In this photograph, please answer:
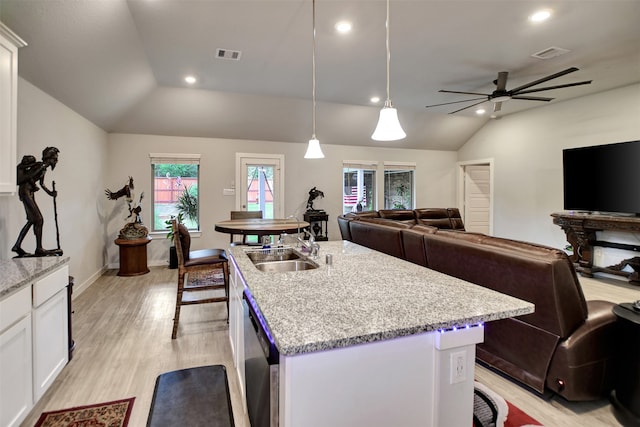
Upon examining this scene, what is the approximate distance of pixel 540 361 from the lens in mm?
1968

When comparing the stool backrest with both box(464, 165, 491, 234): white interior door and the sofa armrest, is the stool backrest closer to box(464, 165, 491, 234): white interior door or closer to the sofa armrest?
the sofa armrest

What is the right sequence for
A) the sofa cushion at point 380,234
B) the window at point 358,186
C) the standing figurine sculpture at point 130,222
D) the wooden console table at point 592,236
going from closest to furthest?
the sofa cushion at point 380,234 → the wooden console table at point 592,236 → the standing figurine sculpture at point 130,222 → the window at point 358,186

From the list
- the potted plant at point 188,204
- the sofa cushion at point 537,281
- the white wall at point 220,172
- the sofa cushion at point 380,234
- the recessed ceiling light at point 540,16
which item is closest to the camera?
the sofa cushion at point 537,281

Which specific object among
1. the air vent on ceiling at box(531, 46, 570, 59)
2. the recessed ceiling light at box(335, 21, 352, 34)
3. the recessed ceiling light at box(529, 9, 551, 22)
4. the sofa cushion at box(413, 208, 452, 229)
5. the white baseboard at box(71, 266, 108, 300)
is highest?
the air vent on ceiling at box(531, 46, 570, 59)

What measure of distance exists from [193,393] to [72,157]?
11.4 ft

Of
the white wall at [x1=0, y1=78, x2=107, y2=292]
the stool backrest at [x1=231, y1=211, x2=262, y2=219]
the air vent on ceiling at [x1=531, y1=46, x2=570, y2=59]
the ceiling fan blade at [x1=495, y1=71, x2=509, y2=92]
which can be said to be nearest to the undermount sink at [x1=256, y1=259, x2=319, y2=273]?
the white wall at [x1=0, y1=78, x2=107, y2=292]

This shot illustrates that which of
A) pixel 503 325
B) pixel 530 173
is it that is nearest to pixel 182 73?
pixel 503 325

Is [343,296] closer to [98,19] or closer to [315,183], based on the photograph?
[98,19]

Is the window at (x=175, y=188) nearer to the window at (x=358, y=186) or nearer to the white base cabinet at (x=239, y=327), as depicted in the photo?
the window at (x=358, y=186)

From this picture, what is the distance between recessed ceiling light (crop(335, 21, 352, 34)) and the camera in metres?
2.98

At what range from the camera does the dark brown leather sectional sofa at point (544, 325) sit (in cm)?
184

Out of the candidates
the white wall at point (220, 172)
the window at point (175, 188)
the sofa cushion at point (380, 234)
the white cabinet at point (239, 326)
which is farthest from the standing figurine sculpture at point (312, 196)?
the white cabinet at point (239, 326)

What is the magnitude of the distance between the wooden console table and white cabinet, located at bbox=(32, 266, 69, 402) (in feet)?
20.2

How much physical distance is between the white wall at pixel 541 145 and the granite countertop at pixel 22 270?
7.03 meters
